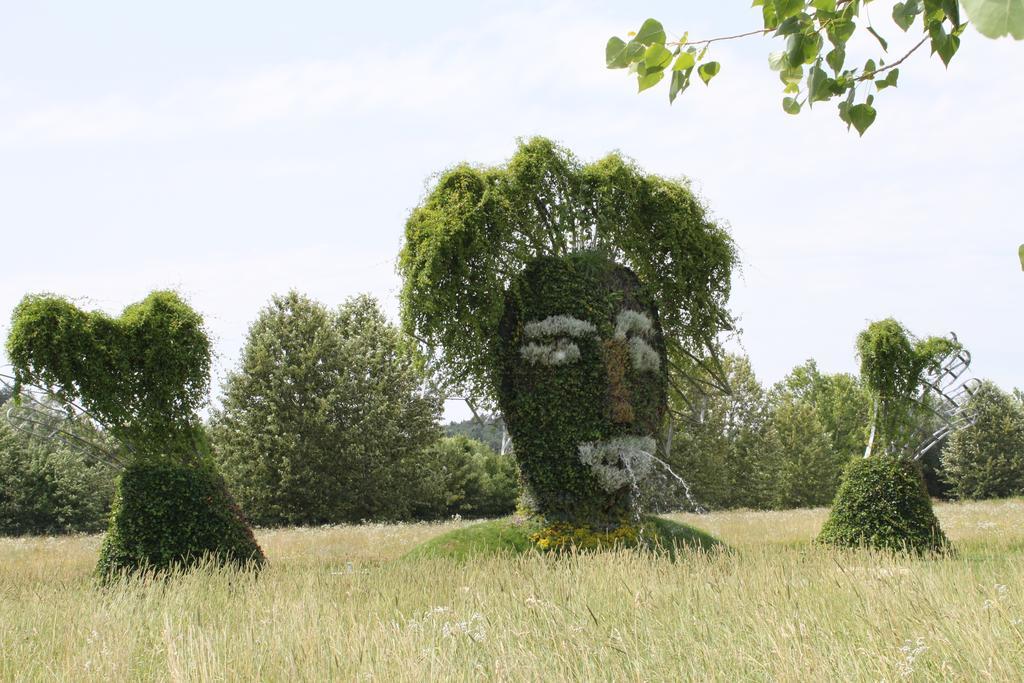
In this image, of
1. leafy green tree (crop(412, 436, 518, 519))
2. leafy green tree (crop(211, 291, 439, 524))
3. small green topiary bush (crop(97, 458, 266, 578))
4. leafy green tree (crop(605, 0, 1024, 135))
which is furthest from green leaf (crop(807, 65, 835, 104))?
leafy green tree (crop(412, 436, 518, 519))

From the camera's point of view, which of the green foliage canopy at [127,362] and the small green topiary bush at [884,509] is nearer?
the green foliage canopy at [127,362]

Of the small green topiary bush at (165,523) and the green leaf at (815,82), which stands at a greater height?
the green leaf at (815,82)

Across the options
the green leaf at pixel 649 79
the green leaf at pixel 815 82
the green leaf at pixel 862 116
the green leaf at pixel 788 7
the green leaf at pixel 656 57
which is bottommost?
the green leaf at pixel 862 116

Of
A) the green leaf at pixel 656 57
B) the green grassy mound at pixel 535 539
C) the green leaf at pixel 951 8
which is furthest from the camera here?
the green grassy mound at pixel 535 539

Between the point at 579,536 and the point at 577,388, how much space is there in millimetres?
2056

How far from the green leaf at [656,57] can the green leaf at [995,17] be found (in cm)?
183

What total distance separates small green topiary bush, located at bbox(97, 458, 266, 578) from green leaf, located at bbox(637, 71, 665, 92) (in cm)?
907

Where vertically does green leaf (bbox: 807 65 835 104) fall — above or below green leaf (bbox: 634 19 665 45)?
below

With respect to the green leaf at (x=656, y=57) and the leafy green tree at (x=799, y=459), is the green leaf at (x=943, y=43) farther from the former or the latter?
the leafy green tree at (x=799, y=459)

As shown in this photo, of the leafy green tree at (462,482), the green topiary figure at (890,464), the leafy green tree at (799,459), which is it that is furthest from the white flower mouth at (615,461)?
the leafy green tree at (799,459)

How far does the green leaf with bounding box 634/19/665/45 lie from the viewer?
3.52 metres

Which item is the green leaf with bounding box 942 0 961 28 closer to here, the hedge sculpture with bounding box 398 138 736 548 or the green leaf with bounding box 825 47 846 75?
the green leaf with bounding box 825 47 846 75

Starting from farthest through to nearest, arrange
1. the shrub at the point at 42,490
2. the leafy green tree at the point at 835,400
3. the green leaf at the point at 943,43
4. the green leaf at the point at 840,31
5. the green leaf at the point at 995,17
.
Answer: the leafy green tree at the point at 835,400 < the shrub at the point at 42,490 < the green leaf at the point at 840,31 < the green leaf at the point at 943,43 < the green leaf at the point at 995,17

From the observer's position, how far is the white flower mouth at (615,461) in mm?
12266
